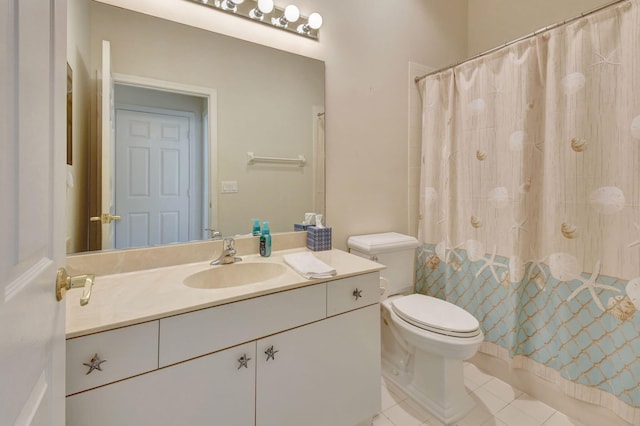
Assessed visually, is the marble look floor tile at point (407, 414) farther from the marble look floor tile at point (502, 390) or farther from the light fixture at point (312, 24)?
the light fixture at point (312, 24)

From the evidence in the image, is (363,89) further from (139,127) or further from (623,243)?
(623,243)

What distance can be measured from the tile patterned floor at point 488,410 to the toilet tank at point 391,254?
0.59 metres

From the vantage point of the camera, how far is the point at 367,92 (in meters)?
1.85

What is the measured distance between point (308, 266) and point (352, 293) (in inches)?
8.7

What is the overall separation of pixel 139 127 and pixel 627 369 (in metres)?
2.32

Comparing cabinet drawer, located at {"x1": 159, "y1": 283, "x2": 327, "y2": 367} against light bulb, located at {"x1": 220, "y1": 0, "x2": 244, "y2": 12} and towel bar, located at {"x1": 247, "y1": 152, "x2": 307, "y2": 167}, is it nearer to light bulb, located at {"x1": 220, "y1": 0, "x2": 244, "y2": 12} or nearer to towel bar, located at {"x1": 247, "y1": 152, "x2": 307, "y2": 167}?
towel bar, located at {"x1": 247, "y1": 152, "x2": 307, "y2": 167}

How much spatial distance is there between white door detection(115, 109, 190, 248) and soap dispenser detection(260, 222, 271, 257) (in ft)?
1.16

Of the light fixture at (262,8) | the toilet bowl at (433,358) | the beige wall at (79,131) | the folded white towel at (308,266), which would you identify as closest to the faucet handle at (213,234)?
the folded white towel at (308,266)

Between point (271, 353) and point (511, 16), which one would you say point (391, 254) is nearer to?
point (271, 353)

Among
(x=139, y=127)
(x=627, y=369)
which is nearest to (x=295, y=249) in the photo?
(x=139, y=127)

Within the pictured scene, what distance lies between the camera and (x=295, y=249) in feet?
5.25

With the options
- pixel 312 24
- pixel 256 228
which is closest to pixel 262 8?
pixel 312 24

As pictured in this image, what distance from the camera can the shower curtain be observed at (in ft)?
3.91

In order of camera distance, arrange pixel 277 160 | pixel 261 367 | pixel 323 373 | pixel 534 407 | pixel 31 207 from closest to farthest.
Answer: pixel 31 207
pixel 261 367
pixel 323 373
pixel 534 407
pixel 277 160
